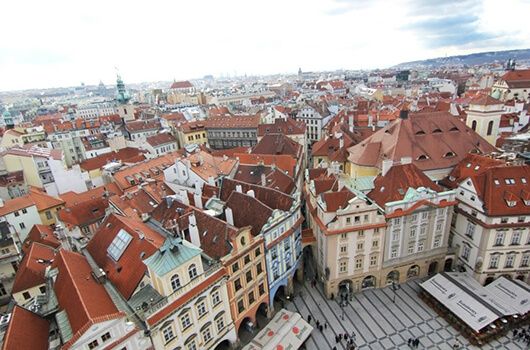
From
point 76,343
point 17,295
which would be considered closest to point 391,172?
point 76,343

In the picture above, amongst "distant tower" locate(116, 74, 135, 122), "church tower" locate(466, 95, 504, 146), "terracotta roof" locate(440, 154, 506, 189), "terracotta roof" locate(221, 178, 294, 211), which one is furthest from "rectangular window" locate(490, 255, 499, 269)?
"distant tower" locate(116, 74, 135, 122)

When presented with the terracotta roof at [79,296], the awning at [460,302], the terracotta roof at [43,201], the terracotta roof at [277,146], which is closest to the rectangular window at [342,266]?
the awning at [460,302]

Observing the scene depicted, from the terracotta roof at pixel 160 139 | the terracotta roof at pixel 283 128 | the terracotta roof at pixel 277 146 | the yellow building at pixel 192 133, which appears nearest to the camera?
the terracotta roof at pixel 277 146

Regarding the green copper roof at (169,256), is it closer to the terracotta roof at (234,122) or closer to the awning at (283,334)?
the awning at (283,334)

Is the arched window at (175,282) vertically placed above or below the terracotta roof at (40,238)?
above

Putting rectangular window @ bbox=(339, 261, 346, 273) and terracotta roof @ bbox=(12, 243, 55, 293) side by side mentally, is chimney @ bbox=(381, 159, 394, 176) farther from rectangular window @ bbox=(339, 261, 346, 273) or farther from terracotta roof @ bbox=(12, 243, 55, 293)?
terracotta roof @ bbox=(12, 243, 55, 293)

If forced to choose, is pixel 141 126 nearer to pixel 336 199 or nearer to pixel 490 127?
pixel 336 199

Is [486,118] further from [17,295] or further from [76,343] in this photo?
[17,295]
